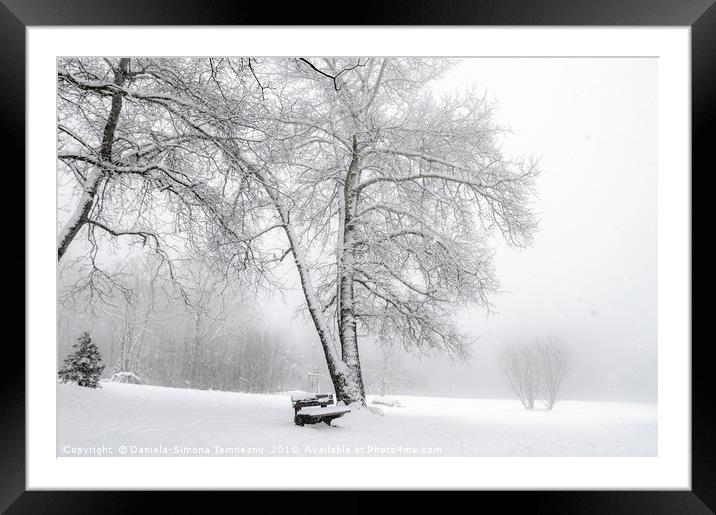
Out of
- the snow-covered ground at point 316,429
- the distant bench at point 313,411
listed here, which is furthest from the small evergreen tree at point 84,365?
the distant bench at point 313,411

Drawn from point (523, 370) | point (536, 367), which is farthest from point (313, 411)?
point (536, 367)

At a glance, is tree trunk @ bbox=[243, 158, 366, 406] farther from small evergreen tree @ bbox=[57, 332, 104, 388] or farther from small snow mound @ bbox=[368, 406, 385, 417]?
small evergreen tree @ bbox=[57, 332, 104, 388]

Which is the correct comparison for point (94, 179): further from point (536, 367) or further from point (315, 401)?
point (536, 367)

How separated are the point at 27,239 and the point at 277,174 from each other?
224cm

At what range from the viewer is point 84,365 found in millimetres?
4195

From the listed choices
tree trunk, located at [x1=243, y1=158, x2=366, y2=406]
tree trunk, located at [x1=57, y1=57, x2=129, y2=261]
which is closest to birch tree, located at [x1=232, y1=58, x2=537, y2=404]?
tree trunk, located at [x1=243, y1=158, x2=366, y2=406]

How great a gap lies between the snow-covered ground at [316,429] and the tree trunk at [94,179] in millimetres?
1421

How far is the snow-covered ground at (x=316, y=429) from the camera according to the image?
3.90 metres

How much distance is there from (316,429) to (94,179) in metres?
3.25

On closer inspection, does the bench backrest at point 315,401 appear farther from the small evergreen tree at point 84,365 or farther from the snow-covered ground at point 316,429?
the small evergreen tree at point 84,365

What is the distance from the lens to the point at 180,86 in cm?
440
